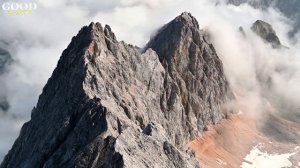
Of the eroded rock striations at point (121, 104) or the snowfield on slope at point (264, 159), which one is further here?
the snowfield on slope at point (264, 159)

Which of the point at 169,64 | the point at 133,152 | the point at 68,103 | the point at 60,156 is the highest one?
the point at 169,64

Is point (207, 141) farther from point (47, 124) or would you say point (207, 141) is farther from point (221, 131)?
point (47, 124)

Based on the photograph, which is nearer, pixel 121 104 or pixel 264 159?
pixel 121 104

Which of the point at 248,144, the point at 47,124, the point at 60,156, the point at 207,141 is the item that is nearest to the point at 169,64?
the point at 207,141

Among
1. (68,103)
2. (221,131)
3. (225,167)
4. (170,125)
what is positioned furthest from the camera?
(221,131)

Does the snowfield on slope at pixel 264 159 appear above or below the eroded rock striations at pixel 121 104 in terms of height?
below

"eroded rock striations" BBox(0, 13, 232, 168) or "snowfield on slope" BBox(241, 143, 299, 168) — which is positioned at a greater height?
"eroded rock striations" BBox(0, 13, 232, 168)

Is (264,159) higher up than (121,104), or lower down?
lower down

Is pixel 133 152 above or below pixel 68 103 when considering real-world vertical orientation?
below
